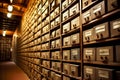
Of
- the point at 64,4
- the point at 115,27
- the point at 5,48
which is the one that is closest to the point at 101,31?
the point at 115,27

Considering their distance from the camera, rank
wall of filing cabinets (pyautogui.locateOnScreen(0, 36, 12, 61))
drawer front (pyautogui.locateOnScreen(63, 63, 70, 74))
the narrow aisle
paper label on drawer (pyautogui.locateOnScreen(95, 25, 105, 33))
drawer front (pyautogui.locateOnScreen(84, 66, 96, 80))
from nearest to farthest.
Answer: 1. paper label on drawer (pyautogui.locateOnScreen(95, 25, 105, 33))
2. drawer front (pyautogui.locateOnScreen(84, 66, 96, 80))
3. drawer front (pyautogui.locateOnScreen(63, 63, 70, 74))
4. the narrow aisle
5. wall of filing cabinets (pyautogui.locateOnScreen(0, 36, 12, 61))

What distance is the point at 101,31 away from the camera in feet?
5.24

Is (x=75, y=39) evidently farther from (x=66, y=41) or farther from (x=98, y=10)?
(x=98, y=10)

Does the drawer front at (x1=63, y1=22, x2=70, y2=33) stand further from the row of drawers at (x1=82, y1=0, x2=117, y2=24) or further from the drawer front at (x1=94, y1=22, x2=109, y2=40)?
the drawer front at (x1=94, y1=22, x2=109, y2=40)

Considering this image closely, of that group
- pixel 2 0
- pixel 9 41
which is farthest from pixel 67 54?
pixel 9 41

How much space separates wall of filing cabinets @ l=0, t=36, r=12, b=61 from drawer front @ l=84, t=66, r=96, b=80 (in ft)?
60.7

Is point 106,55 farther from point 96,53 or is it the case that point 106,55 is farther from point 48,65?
point 48,65

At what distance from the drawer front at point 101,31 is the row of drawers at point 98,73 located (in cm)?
35

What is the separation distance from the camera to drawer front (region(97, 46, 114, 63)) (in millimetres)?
1464

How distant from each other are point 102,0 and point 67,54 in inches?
44.7

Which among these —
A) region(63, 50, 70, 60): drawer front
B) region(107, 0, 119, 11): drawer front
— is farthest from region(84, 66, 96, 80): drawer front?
region(107, 0, 119, 11): drawer front

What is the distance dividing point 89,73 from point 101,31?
1.77 ft

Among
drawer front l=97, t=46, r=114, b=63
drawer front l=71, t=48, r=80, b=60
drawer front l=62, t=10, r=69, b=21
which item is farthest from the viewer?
drawer front l=62, t=10, r=69, b=21

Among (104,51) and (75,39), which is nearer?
(104,51)
